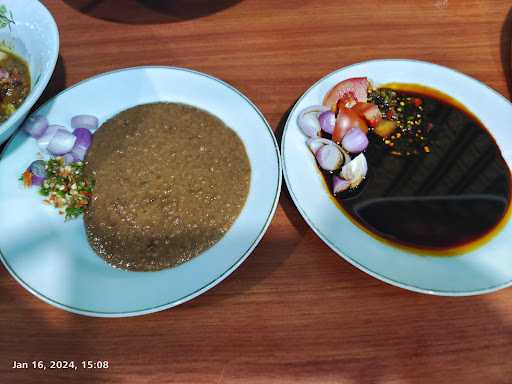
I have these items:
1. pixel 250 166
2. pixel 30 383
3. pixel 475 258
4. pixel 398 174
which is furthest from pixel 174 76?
pixel 475 258

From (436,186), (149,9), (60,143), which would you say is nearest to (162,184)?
(60,143)

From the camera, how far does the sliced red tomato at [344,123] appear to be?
1307mm

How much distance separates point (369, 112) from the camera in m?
1.34

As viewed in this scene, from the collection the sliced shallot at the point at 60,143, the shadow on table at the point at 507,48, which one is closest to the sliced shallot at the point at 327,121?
the shadow on table at the point at 507,48

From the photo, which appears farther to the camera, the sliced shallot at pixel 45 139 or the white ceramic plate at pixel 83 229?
the sliced shallot at pixel 45 139

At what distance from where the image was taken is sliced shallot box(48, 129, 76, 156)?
4.23 feet

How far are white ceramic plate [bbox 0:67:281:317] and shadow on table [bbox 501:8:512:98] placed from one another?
3.41 ft

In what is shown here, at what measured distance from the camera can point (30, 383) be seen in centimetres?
99

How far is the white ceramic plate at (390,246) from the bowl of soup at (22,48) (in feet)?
2.82

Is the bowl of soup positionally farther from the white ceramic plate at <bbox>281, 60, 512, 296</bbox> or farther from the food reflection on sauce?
the food reflection on sauce

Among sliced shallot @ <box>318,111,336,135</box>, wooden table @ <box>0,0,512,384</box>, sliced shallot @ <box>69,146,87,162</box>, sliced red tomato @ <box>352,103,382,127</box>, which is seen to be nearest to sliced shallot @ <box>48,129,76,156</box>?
sliced shallot @ <box>69,146,87,162</box>

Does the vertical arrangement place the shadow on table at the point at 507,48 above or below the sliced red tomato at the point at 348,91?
above

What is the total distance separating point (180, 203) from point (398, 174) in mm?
733

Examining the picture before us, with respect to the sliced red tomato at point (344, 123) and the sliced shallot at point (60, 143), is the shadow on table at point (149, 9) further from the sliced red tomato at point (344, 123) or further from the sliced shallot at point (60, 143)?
the sliced red tomato at point (344, 123)
